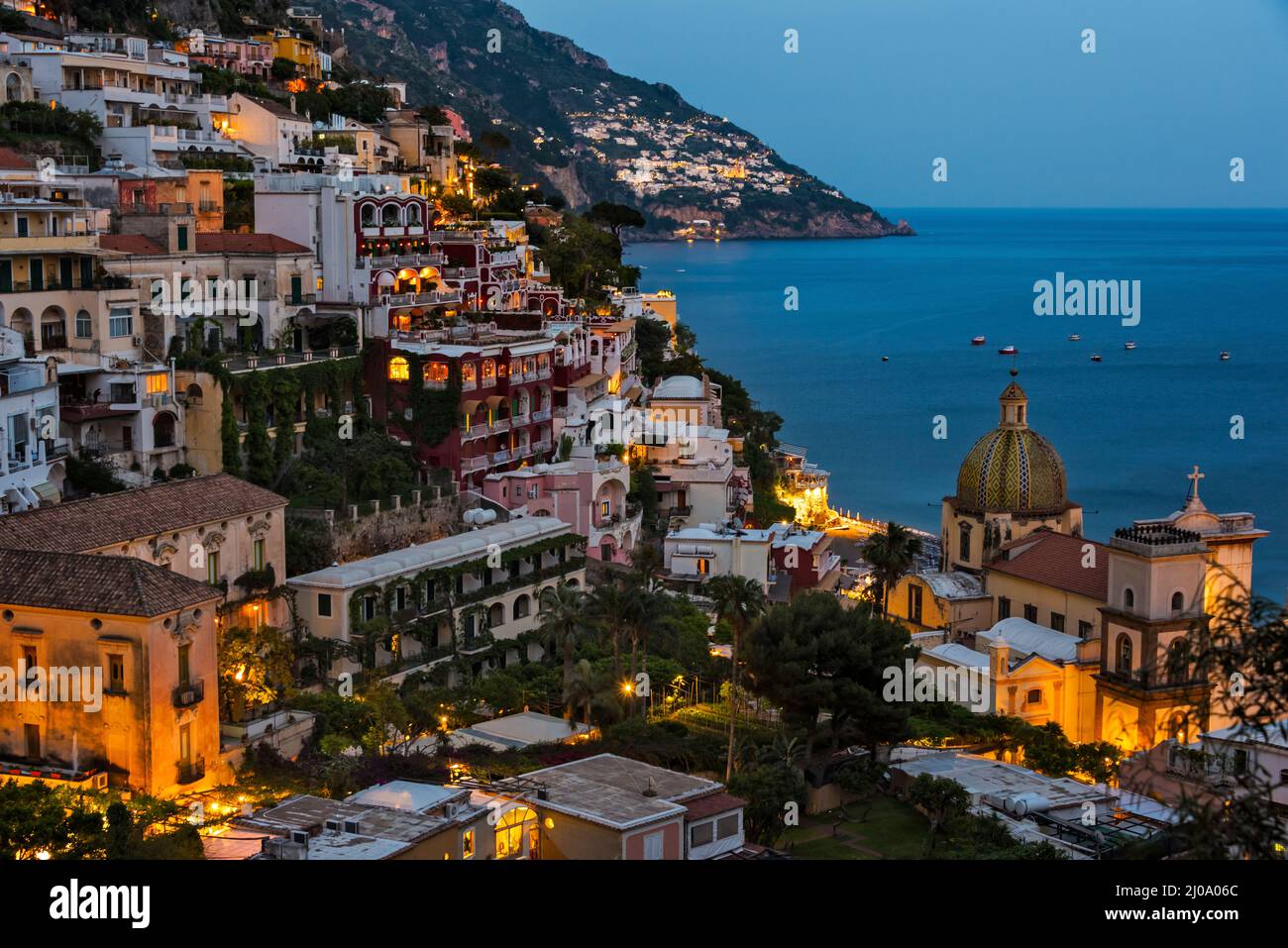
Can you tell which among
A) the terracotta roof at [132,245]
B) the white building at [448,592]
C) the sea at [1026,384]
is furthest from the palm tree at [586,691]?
the sea at [1026,384]

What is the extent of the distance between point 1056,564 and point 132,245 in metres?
25.0

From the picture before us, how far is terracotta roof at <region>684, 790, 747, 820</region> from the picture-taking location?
2652 cm

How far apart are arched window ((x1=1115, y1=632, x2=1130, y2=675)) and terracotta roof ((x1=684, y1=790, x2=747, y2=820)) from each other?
14680 mm

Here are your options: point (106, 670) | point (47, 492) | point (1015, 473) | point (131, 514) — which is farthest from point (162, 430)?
point (1015, 473)

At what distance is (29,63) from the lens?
191 feet

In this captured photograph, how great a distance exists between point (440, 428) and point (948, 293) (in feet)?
496

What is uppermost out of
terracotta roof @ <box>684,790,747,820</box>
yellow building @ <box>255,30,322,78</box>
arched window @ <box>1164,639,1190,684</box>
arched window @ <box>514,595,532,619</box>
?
yellow building @ <box>255,30,322,78</box>

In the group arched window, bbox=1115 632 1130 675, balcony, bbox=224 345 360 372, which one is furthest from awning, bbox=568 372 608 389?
arched window, bbox=1115 632 1130 675

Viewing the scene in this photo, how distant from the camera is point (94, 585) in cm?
2722

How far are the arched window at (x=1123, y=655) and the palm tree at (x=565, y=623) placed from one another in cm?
1212

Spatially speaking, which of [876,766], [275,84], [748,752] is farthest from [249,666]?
[275,84]

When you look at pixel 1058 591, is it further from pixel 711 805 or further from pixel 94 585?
pixel 94 585

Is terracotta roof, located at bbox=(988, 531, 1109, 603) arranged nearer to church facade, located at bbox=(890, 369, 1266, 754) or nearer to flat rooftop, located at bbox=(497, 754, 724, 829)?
church facade, located at bbox=(890, 369, 1266, 754)
